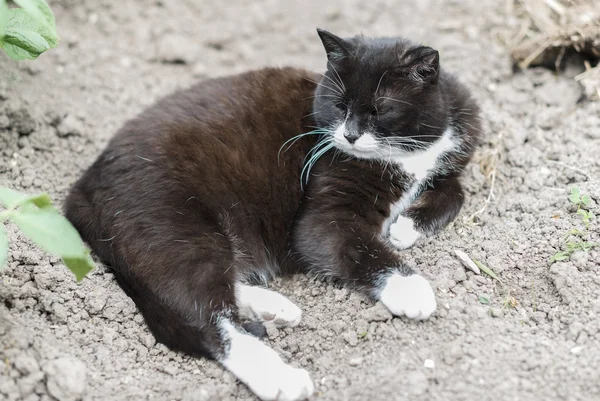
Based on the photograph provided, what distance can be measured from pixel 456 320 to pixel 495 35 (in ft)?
8.33

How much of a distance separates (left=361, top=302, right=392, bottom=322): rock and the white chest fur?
18.8 inches

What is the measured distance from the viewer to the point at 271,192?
10.5 feet

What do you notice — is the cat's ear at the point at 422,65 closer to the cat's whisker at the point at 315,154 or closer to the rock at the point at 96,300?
the cat's whisker at the point at 315,154

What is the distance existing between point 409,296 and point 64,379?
1421 millimetres

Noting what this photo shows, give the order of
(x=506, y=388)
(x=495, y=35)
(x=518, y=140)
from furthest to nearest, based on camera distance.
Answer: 1. (x=495, y=35)
2. (x=518, y=140)
3. (x=506, y=388)

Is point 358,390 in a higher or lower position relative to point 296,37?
lower

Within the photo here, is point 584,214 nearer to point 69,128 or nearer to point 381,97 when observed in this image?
point 381,97

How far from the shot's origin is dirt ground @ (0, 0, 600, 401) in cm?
251

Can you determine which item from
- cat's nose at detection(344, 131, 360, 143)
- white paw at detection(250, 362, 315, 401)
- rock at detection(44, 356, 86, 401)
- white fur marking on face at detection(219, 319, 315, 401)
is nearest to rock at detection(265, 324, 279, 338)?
white fur marking on face at detection(219, 319, 315, 401)

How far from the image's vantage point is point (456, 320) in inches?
107

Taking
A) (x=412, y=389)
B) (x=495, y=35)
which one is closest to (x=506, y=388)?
(x=412, y=389)

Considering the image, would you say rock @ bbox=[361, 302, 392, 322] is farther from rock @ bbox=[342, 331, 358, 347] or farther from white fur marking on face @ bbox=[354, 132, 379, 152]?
white fur marking on face @ bbox=[354, 132, 379, 152]

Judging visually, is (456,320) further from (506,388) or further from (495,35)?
(495,35)

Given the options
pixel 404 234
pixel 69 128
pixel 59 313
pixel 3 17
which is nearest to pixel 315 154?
pixel 404 234
